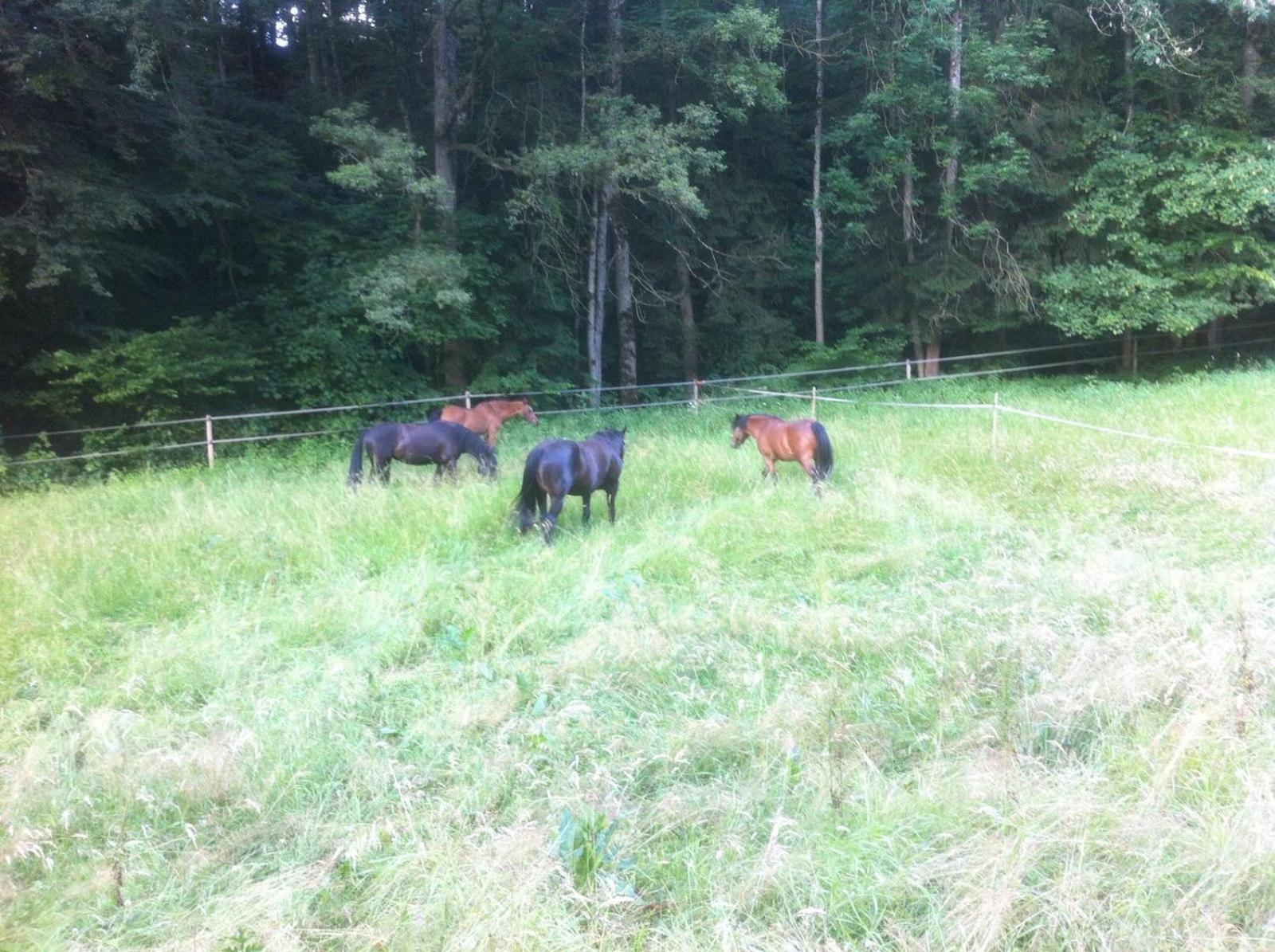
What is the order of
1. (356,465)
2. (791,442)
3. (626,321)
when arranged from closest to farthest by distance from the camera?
(791,442)
(356,465)
(626,321)

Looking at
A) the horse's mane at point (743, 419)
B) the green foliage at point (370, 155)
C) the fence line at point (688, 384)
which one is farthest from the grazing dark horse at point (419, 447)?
the green foliage at point (370, 155)

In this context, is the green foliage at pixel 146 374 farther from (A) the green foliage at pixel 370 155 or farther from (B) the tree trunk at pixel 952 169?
(B) the tree trunk at pixel 952 169

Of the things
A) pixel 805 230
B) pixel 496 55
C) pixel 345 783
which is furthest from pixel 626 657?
pixel 805 230

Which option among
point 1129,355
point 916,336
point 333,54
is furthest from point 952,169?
point 333,54

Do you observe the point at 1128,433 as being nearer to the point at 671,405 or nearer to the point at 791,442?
the point at 791,442

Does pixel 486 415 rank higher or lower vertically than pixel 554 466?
higher

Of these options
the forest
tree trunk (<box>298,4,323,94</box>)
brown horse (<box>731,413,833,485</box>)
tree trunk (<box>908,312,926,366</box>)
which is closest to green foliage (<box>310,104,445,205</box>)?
the forest

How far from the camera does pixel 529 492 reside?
304 inches

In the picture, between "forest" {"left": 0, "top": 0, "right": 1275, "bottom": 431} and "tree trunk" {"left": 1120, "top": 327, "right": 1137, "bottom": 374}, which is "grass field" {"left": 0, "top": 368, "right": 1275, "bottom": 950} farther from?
"tree trunk" {"left": 1120, "top": 327, "right": 1137, "bottom": 374}

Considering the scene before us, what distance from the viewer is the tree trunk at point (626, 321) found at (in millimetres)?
20078

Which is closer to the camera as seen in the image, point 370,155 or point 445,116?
point 370,155

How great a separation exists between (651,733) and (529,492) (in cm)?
411

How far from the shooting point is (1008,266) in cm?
2053

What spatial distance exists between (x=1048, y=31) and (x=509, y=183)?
1265cm
